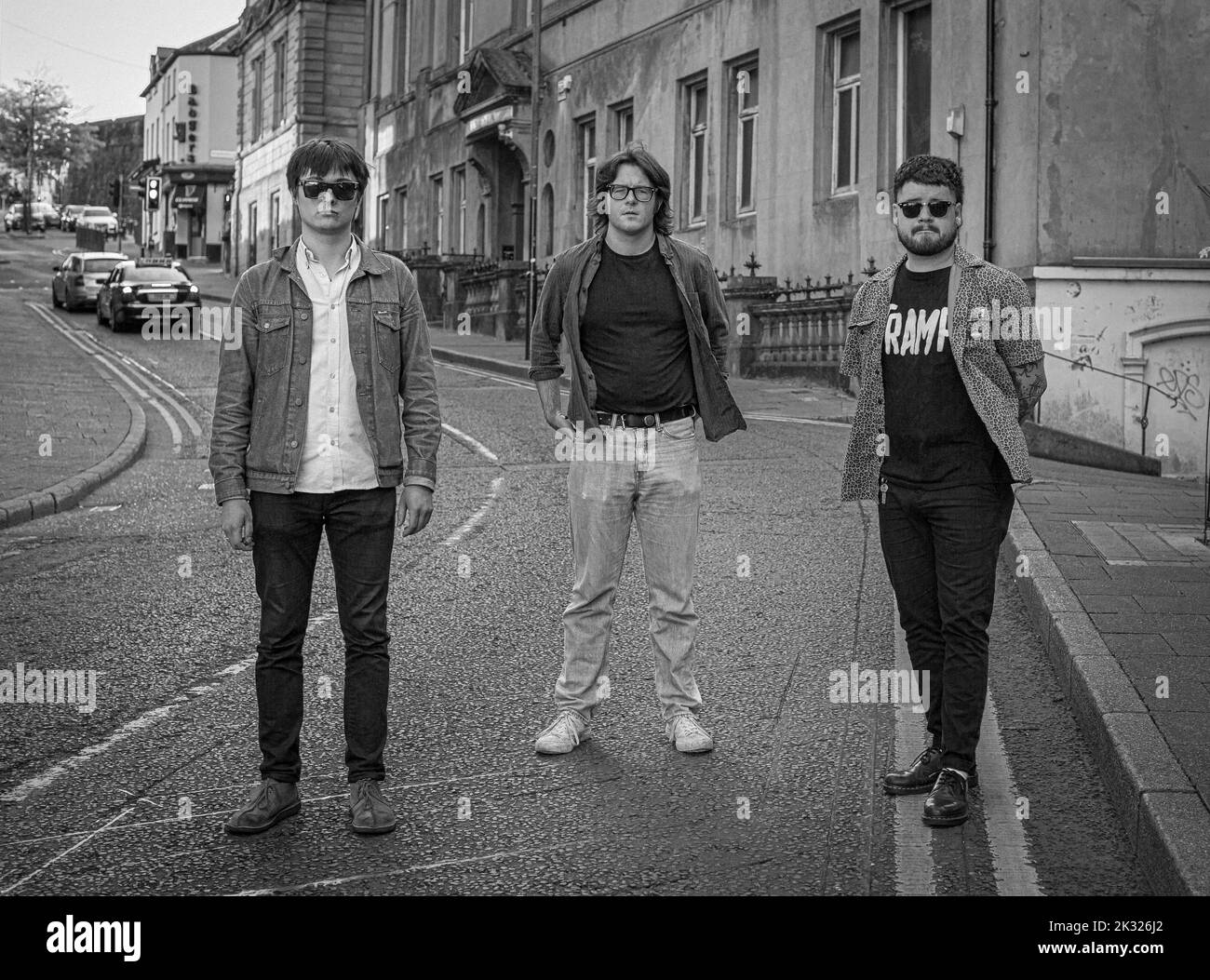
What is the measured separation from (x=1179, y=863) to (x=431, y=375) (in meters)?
2.77

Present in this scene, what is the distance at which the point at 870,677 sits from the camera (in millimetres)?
7344

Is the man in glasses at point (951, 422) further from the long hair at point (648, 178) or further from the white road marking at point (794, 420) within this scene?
the white road marking at point (794, 420)

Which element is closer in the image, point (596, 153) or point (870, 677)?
point (870, 677)

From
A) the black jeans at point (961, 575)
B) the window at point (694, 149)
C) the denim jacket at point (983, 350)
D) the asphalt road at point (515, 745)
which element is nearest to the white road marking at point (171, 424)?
the asphalt road at point (515, 745)

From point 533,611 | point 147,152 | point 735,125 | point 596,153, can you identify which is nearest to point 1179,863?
point 533,611

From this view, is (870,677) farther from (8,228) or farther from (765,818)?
(8,228)

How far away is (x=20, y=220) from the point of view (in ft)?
335

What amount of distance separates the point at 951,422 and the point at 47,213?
10798 centimetres

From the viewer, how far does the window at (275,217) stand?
60406mm

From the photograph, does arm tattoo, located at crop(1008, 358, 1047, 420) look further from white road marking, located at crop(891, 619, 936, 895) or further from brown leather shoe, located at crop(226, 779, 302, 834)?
brown leather shoe, located at crop(226, 779, 302, 834)

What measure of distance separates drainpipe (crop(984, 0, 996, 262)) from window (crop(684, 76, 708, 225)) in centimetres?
956

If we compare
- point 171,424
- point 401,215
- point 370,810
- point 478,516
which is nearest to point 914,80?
point 171,424

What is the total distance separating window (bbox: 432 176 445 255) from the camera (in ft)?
141
